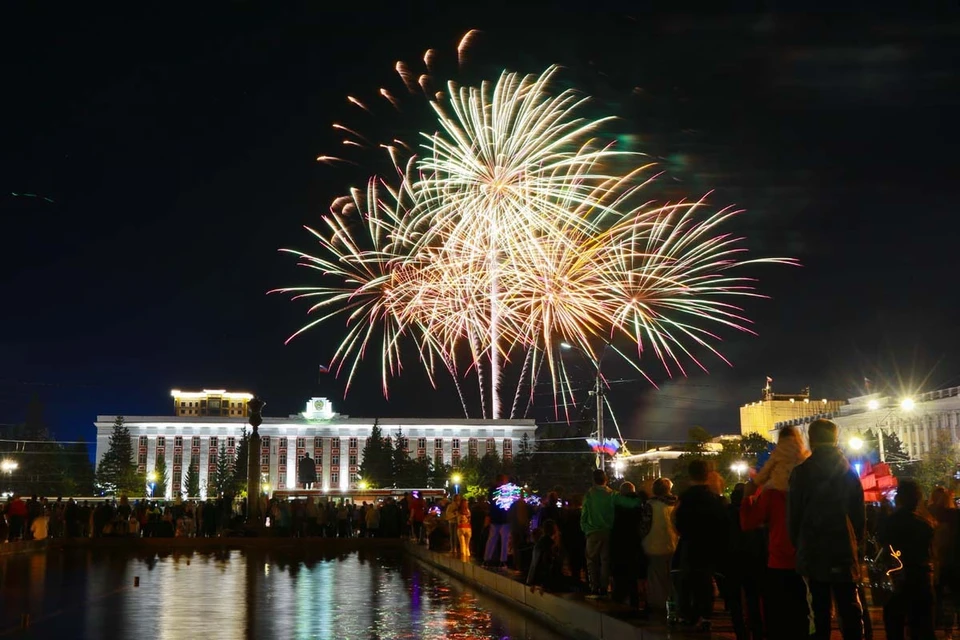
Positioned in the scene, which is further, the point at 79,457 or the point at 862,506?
the point at 79,457

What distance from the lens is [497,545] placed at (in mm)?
17016

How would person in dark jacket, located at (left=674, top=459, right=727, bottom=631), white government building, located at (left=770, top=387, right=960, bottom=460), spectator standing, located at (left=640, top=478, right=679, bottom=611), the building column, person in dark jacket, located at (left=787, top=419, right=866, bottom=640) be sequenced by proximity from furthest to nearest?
the building column < white government building, located at (left=770, top=387, right=960, bottom=460) < spectator standing, located at (left=640, top=478, right=679, bottom=611) < person in dark jacket, located at (left=674, top=459, right=727, bottom=631) < person in dark jacket, located at (left=787, top=419, right=866, bottom=640)

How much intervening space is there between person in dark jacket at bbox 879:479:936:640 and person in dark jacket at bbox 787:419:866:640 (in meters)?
1.17

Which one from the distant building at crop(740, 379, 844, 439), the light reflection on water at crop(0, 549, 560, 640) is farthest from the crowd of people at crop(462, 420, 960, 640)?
the distant building at crop(740, 379, 844, 439)

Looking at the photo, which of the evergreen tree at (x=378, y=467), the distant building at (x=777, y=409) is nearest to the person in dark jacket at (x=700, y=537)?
the evergreen tree at (x=378, y=467)

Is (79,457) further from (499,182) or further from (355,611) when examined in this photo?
(355,611)

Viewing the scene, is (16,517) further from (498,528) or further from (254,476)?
(498,528)

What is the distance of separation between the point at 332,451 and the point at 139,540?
9720cm

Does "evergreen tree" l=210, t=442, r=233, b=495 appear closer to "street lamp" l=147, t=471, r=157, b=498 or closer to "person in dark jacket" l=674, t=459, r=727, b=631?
"street lamp" l=147, t=471, r=157, b=498

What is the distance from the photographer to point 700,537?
850cm

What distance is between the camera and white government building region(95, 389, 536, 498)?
12394 cm

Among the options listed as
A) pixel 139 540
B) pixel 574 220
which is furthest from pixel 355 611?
pixel 139 540

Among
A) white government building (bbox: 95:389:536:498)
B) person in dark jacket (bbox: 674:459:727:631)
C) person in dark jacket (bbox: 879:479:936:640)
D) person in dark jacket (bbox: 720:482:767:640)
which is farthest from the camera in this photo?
white government building (bbox: 95:389:536:498)

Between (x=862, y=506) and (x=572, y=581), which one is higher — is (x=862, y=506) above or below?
above
